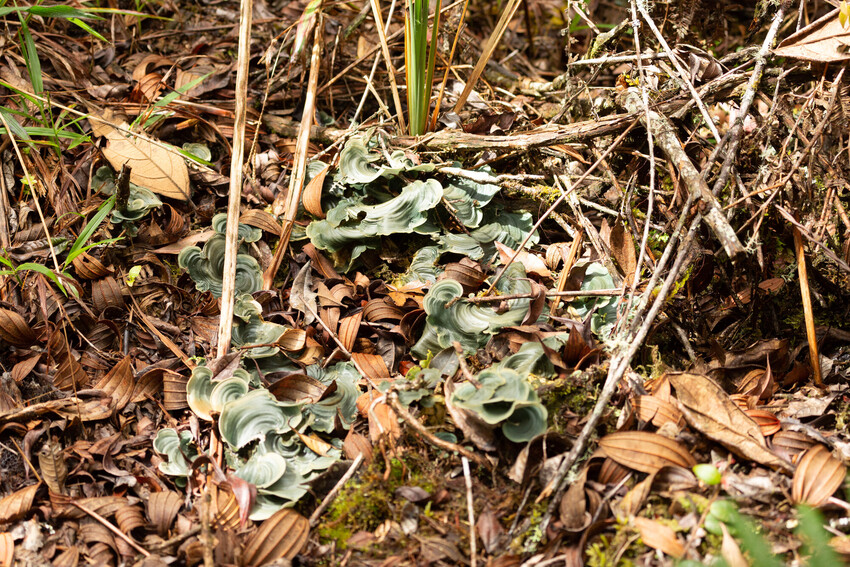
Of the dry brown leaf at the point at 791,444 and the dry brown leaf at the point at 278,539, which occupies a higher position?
the dry brown leaf at the point at 791,444

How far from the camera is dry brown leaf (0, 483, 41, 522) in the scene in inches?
74.1

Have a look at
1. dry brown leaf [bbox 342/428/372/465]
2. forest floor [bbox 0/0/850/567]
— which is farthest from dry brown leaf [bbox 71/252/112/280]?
dry brown leaf [bbox 342/428/372/465]

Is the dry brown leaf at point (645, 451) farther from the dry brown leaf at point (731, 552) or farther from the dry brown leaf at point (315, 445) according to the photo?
the dry brown leaf at point (315, 445)

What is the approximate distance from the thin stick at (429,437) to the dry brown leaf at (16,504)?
3.81 feet

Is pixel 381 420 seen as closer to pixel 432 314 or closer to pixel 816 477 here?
pixel 432 314

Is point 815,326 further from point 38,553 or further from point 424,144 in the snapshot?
point 38,553

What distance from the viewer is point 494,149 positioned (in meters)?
2.69

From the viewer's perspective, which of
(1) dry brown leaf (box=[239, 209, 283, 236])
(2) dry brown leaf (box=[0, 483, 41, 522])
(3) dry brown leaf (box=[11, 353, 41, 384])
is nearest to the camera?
(2) dry brown leaf (box=[0, 483, 41, 522])

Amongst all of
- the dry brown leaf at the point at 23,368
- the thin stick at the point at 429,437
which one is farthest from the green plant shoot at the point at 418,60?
the dry brown leaf at the point at 23,368

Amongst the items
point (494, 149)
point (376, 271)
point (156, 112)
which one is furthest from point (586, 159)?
point (156, 112)

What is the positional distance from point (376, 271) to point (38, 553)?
5.01 feet

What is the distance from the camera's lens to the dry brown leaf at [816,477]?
5.49 ft

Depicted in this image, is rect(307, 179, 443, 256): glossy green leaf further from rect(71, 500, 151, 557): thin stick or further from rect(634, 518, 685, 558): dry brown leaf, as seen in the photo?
rect(634, 518, 685, 558): dry brown leaf

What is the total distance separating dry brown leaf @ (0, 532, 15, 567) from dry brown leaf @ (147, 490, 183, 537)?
0.38m
